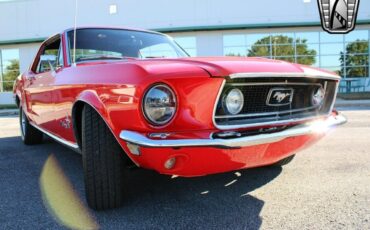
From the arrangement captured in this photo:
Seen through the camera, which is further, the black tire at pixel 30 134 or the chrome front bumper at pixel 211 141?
the black tire at pixel 30 134

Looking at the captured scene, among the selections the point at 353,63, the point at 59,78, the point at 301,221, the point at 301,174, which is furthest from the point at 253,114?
the point at 353,63

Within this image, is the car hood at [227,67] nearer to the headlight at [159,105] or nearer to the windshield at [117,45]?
the headlight at [159,105]

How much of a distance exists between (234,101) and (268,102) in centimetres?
32

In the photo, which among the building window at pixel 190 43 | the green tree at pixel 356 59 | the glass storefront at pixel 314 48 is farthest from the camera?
the green tree at pixel 356 59

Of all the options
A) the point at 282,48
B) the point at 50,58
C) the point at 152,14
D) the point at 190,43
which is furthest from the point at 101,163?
the point at 282,48

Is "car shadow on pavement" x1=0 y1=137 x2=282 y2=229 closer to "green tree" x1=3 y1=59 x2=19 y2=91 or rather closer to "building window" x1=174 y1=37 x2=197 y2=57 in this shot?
"building window" x1=174 y1=37 x2=197 y2=57

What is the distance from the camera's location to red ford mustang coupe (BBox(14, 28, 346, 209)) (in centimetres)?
236

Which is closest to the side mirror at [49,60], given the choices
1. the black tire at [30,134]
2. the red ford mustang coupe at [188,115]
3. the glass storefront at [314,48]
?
the red ford mustang coupe at [188,115]

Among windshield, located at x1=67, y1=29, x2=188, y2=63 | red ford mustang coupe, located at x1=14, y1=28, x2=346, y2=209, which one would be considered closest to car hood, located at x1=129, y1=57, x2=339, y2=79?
red ford mustang coupe, located at x1=14, y1=28, x2=346, y2=209

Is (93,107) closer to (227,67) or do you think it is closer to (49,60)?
(227,67)

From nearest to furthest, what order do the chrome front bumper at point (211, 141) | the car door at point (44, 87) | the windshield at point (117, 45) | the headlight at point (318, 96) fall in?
the chrome front bumper at point (211, 141), the headlight at point (318, 96), the windshield at point (117, 45), the car door at point (44, 87)

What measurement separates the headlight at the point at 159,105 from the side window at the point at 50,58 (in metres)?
1.92

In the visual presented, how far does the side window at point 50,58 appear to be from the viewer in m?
4.02

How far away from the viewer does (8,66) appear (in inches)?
868
